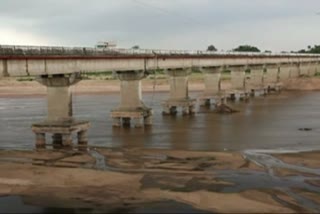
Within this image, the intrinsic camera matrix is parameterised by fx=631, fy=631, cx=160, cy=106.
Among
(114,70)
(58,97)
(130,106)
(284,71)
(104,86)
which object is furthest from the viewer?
(284,71)

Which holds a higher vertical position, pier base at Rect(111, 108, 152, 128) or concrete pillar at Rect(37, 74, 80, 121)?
concrete pillar at Rect(37, 74, 80, 121)

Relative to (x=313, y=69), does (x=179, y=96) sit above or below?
below

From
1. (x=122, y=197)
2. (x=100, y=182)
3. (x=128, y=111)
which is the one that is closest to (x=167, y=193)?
(x=122, y=197)

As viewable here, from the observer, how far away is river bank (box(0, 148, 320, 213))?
2208cm

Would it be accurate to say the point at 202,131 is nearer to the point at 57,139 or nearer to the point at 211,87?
the point at 57,139

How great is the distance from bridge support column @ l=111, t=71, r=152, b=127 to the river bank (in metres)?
14.1

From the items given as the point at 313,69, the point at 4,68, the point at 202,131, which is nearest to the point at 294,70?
the point at 313,69

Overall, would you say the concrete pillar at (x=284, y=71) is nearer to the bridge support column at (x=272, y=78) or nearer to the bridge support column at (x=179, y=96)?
the bridge support column at (x=272, y=78)

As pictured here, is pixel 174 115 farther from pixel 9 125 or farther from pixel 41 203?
pixel 41 203

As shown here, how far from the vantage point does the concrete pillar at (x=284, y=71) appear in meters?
120

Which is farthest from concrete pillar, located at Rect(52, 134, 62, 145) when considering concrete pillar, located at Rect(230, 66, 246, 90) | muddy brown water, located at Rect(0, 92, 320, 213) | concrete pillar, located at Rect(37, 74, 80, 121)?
concrete pillar, located at Rect(230, 66, 246, 90)

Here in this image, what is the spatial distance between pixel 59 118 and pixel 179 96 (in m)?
24.6

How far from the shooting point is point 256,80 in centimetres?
10106

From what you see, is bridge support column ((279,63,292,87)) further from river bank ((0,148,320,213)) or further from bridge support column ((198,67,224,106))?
river bank ((0,148,320,213))
